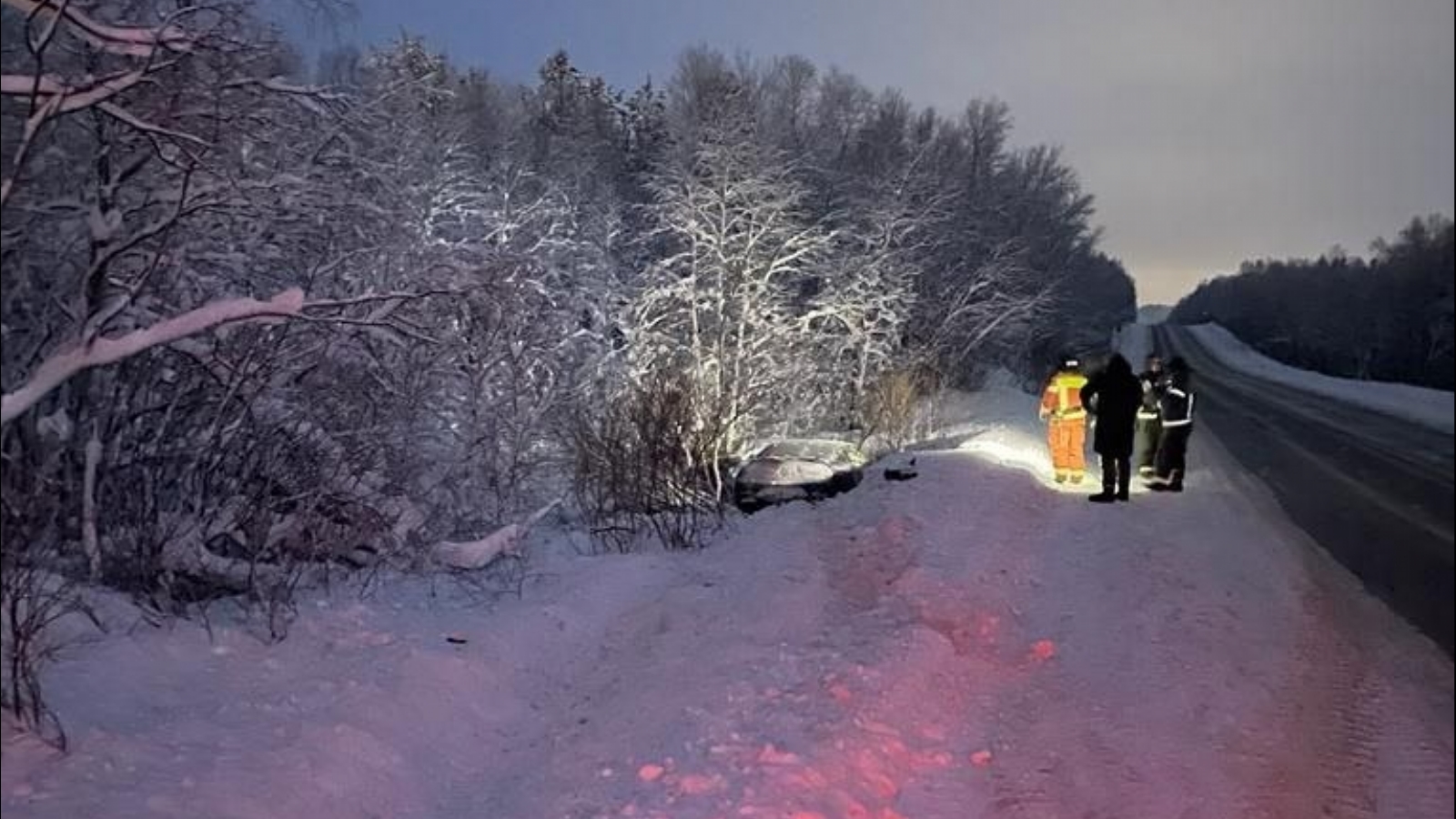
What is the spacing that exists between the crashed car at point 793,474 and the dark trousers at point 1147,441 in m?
9.71

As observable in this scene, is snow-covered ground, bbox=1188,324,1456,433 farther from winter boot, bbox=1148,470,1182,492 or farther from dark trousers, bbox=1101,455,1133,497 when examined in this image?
dark trousers, bbox=1101,455,1133,497

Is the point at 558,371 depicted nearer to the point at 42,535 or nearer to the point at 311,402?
the point at 311,402

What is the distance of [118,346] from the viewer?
121 inches

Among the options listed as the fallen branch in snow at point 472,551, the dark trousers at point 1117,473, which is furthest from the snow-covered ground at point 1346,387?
the fallen branch in snow at point 472,551

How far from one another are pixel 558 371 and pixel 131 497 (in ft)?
32.9

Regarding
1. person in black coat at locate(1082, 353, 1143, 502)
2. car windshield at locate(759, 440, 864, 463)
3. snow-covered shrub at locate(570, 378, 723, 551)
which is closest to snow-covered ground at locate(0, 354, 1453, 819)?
person in black coat at locate(1082, 353, 1143, 502)

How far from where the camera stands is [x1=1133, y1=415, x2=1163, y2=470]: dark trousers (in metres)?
4.25

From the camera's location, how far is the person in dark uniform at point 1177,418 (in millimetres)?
3866

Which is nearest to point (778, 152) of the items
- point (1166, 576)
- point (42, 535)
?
point (1166, 576)

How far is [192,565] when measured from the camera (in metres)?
7.66

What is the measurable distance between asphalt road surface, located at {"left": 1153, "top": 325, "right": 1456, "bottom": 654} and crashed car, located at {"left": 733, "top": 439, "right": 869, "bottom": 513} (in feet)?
38.9

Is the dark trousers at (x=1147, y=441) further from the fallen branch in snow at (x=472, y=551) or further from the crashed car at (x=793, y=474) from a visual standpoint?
the crashed car at (x=793, y=474)

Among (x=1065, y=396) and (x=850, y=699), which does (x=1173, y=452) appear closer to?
(x=1065, y=396)

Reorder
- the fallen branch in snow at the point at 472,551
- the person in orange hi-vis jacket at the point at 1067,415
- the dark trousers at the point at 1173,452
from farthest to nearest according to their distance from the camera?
the fallen branch in snow at the point at 472,551 → the person in orange hi-vis jacket at the point at 1067,415 → the dark trousers at the point at 1173,452
